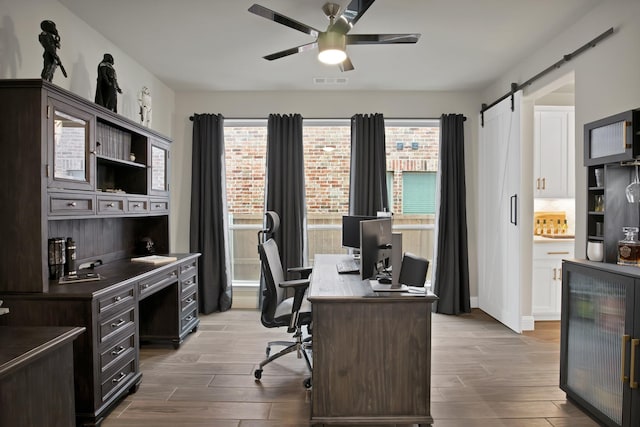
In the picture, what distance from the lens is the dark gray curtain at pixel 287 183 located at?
4.75 m

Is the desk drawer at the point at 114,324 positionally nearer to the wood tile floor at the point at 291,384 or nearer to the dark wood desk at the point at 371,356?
the wood tile floor at the point at 291,384

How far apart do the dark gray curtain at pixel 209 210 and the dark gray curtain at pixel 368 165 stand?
170 cm

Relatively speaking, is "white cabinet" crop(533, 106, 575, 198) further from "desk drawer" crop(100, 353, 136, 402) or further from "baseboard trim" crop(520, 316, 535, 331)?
"desk drawer" crop(100, 353, 136, 402)

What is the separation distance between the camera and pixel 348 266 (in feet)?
11.0

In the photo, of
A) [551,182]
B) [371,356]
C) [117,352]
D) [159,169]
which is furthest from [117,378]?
[551,182]

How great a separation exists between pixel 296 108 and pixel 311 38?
59.1 inches

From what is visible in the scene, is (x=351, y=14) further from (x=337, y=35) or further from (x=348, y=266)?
(x=348, y=266)

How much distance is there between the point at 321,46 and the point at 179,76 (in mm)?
2403

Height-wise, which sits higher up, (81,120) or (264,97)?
(264,97)

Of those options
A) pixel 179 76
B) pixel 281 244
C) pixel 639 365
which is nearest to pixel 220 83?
pixel 179 76

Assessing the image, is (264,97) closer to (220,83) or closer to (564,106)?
(220,83)

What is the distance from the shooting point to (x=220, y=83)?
4.57 metres

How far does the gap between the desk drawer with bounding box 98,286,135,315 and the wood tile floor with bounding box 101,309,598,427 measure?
69 centimetres

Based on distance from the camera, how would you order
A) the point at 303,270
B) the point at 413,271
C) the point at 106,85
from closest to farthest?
the point at 413,271 → the point at 106,85 → the point at 303,270
